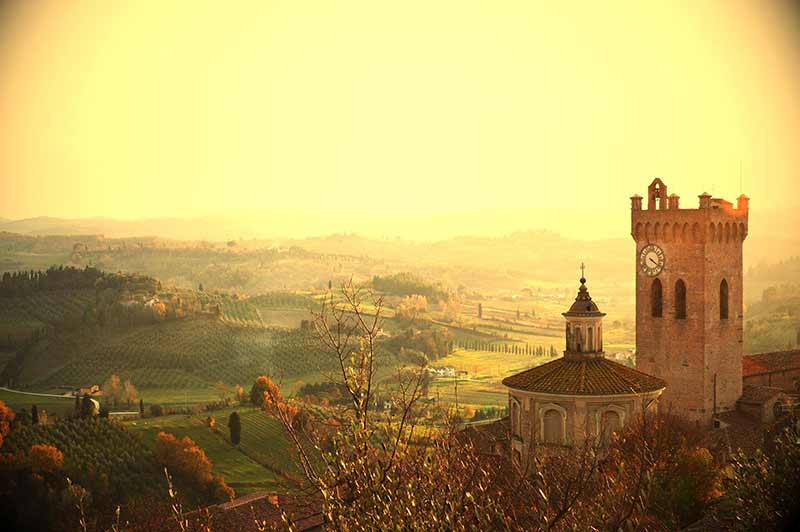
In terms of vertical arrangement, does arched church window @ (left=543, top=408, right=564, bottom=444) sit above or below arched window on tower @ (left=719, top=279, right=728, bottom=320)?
below

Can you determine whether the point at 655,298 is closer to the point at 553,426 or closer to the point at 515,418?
the point at 515,418

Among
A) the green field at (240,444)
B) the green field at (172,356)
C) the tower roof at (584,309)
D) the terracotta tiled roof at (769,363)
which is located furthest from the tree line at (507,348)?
the tower roof at (584,309)

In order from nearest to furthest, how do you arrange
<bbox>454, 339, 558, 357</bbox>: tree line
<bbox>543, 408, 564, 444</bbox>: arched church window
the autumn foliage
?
<bbox>543, 408, 564, 444</bbox>: arched church window
the autumn foliage
<bbox>454, 339, 558, 357</bbox>: tree line

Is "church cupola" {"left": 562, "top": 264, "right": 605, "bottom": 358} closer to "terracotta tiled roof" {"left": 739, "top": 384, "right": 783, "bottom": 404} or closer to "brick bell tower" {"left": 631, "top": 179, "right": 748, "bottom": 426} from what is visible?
"brick bell tower" {"left": 631, "top": 179, "right": 748, "bottom": 426}

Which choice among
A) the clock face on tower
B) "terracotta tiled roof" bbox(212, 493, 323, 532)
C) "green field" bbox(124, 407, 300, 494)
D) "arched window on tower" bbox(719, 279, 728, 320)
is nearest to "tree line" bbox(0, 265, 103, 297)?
"green field" bbox(124, 407, 300, 494)

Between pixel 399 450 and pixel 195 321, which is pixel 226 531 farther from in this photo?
pixel 195 321

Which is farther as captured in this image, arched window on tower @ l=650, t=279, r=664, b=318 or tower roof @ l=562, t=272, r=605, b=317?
A: arched window on tower @ l=650, t=279, r=664, b=318

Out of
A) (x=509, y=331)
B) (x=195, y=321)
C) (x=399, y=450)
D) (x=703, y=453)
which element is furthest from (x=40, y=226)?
(x=399, y=450)
